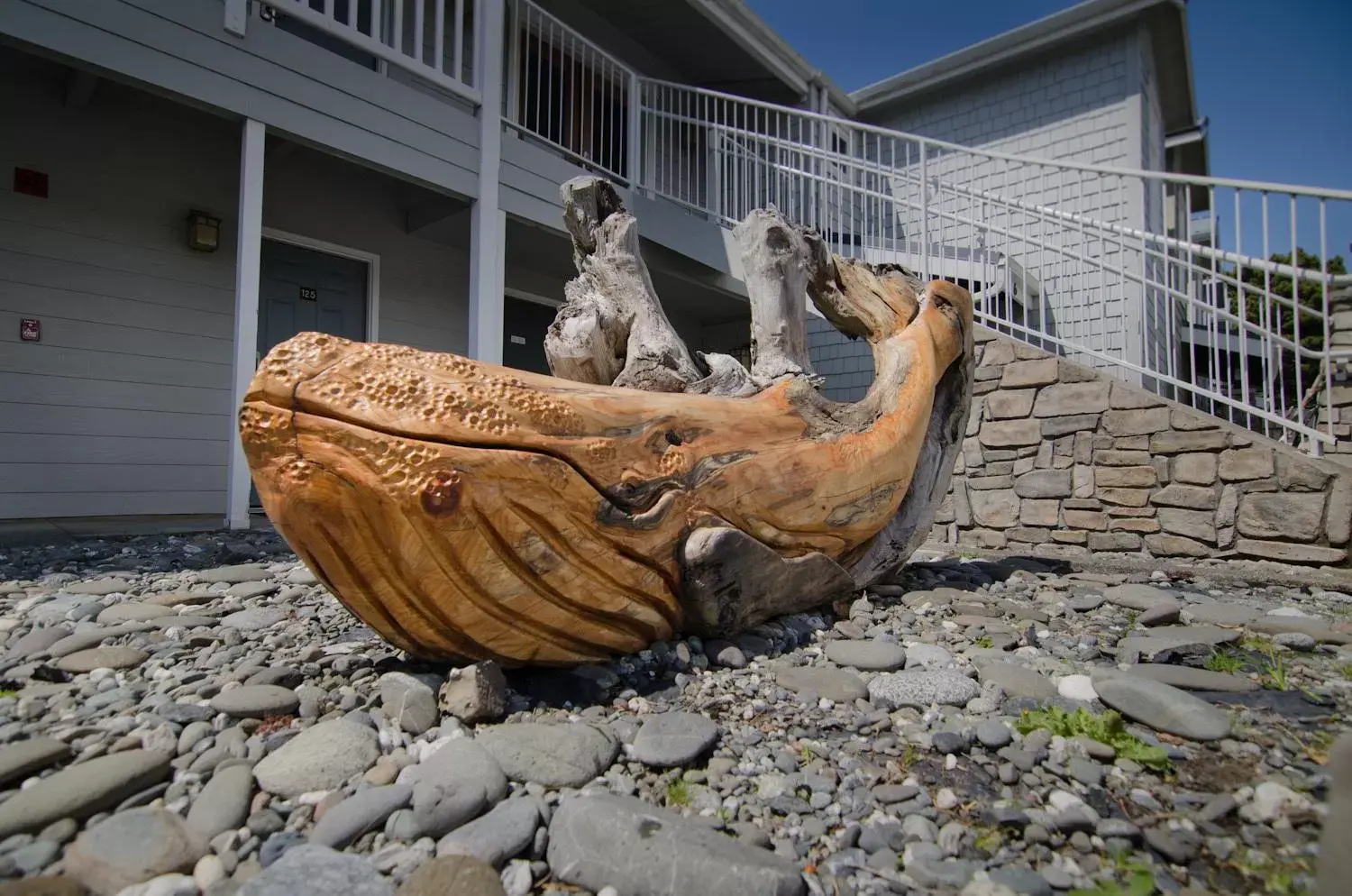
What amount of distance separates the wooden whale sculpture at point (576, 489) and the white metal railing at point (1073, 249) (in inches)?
111

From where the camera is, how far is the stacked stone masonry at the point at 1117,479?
396 centimetres

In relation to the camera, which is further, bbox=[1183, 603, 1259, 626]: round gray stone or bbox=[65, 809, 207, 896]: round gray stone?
bbox=[1183, 603, 1259, 626]: round gray stone

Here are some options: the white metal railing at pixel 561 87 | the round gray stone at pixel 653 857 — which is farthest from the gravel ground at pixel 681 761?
the white metal railing at pixel 561 87

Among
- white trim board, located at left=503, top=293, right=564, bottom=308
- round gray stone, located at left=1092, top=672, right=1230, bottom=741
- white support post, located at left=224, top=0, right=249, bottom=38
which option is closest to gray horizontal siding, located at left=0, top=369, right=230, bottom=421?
white support post, located at left=224, top=0, right=249, bottom=38

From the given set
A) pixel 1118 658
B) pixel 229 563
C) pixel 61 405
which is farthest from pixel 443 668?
pixel 61 405

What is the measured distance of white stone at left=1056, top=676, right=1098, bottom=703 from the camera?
5.57 feet

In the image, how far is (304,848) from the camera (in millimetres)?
Result: 1046

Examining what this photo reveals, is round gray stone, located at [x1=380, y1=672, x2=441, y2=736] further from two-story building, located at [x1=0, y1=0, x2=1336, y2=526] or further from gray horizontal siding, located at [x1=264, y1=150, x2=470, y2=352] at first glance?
gray horizontal siding, located at [x1=264, y1=150, x2=470, y2=352]

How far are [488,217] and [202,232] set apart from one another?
2.12 metres

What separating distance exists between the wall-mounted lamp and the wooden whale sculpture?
403 cm

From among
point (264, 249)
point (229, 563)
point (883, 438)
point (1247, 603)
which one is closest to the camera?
point (883, 438)

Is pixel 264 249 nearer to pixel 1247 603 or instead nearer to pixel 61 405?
pixel 61 405

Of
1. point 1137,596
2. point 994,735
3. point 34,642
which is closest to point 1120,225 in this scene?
point 1137,596

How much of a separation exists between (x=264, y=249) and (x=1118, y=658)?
650cm
